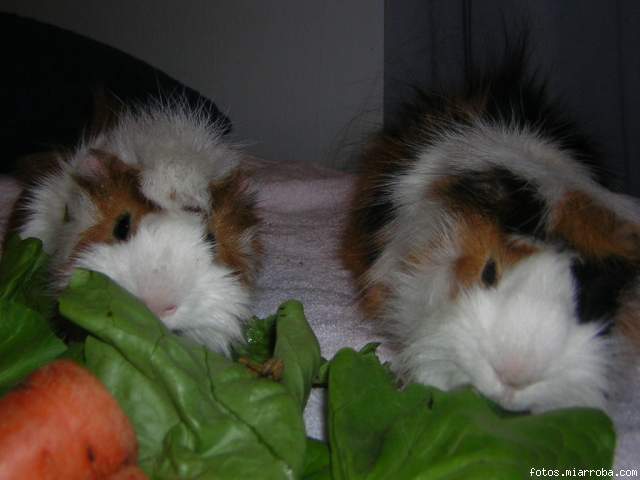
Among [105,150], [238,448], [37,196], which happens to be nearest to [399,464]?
[238,448]

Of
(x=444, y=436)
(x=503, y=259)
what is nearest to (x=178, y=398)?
(x=444, y=436)

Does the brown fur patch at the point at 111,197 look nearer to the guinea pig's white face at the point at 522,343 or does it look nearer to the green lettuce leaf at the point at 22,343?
the green lettuce leaf at the point at 22,343

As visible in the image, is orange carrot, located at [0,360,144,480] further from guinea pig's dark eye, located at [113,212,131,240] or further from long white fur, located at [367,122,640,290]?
long white fur, located at [367,122,640,290]

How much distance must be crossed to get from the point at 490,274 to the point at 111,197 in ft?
2.51

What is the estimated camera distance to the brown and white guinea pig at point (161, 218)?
1.13m

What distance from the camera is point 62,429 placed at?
697 millimetres

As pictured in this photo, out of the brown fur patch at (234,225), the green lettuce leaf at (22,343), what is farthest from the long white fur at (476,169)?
the green lettuce leaf at (22,343)

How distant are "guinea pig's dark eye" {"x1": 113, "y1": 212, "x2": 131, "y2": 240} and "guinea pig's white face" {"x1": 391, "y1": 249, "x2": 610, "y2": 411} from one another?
60cm

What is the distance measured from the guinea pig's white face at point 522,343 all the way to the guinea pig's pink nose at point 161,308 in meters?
0.45

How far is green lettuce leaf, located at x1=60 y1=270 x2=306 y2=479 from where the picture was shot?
82cm

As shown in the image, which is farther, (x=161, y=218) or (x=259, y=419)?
(x=161, y=218)

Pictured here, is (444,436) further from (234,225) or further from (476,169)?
(234,225)

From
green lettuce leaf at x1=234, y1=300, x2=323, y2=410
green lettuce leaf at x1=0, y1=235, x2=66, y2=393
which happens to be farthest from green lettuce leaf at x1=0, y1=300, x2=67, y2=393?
green lettuce leaf at x1=234, y1=300, x2=323, y2=410

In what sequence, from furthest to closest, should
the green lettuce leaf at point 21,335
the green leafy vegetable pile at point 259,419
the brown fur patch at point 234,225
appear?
the brown fur patch at point 234,225, the green lettuce leaf at point 21,335, the green leafy vegetable pile at point 259,419
